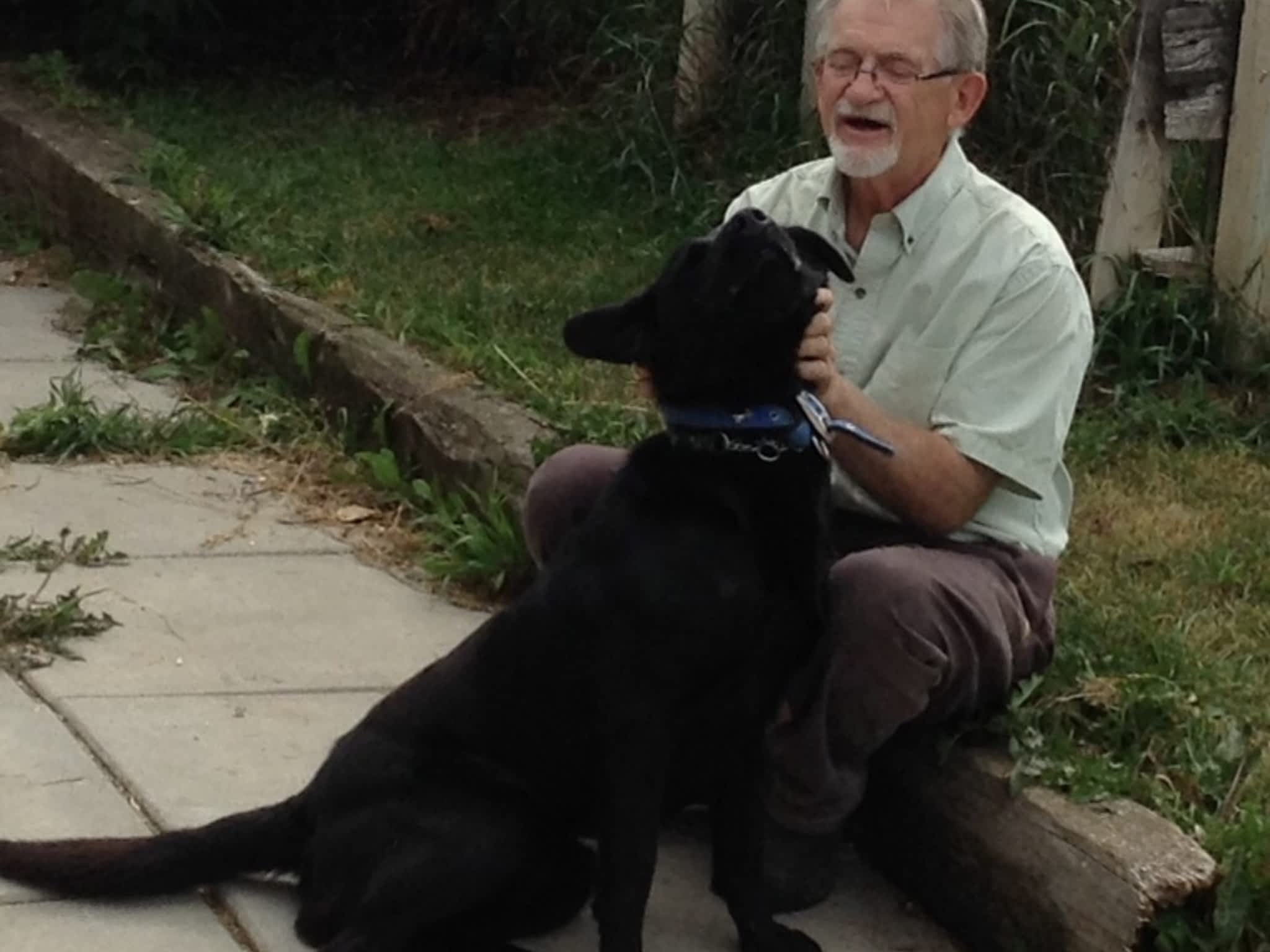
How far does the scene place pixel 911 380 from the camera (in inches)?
156

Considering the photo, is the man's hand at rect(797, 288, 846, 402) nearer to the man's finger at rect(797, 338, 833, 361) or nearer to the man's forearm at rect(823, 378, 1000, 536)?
the man's finger at rect(797, 338, 833, 361)

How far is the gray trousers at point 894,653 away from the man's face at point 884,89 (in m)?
0.65

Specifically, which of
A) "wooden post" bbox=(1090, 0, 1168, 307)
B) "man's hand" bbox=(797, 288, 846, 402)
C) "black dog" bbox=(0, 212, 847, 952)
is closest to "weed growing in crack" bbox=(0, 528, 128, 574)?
"black dog" bbox=(0, 212, 847, 952)

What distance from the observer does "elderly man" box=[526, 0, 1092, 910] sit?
3.80 m

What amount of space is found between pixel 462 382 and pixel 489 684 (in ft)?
8.35

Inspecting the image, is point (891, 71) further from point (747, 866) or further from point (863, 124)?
point (747, 866)

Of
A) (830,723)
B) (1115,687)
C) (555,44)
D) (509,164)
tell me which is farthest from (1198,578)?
(555,44)

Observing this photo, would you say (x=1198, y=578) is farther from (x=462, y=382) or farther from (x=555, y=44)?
(x=555, y=44)

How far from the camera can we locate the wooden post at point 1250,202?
6430mm

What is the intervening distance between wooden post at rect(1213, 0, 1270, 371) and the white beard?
9.16ft

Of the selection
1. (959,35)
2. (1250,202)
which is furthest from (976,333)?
(1250,202)

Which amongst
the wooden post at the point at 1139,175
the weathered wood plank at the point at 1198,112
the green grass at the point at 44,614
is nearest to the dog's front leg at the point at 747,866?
the green grass at the point at 44,614

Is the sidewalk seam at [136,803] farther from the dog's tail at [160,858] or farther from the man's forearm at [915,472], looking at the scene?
the man's forearm at [915,472]

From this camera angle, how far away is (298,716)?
4621mm
